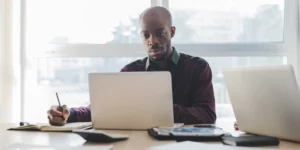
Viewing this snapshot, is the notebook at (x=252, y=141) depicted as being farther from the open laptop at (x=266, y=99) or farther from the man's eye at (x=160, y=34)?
the man's eye at (x=160, y=34)

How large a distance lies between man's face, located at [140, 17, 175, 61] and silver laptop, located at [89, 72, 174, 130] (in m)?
0.73

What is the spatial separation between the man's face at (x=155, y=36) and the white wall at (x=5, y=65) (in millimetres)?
1246

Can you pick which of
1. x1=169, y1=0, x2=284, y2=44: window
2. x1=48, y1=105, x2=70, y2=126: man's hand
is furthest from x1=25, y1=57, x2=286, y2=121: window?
x1=48, y1=105, x2=70, y2=126: man's hand

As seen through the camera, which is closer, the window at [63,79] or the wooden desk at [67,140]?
the wooden desk at [67,140]

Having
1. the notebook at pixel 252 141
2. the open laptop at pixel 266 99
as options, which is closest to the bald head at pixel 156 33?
the open laptop at pixel 266 99

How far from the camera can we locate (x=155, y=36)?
2.14 m

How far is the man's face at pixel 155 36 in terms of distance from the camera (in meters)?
2.13

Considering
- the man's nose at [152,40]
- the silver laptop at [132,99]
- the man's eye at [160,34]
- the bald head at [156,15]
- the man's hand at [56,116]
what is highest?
the bald head at [156,15]

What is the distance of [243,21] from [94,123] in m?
1.82

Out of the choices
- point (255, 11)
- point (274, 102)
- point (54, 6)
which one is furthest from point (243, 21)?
point (274, 102)

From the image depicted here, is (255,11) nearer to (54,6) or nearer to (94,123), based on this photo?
(54,6)

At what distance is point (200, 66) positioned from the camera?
84.7 inches

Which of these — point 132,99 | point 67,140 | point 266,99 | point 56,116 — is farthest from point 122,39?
point 266,99

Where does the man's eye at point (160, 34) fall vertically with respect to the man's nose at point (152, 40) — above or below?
above
